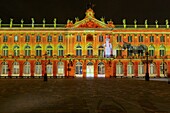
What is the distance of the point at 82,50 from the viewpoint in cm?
6912

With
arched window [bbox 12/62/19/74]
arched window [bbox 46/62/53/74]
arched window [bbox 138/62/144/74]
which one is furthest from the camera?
arched window [bbox 138/62/144/74]

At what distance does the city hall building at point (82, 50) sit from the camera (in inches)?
2707

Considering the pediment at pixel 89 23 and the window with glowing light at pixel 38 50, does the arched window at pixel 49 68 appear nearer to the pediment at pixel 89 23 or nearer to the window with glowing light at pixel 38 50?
the window with glowing light at pixel 38 50

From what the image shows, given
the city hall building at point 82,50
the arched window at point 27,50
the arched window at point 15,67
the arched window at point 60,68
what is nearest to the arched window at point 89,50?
the city hall building at point 82,50

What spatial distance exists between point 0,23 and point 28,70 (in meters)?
14.9

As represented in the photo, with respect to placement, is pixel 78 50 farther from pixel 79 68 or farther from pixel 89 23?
pixel 89 23

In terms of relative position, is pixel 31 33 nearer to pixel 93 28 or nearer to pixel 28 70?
pixel 28 70

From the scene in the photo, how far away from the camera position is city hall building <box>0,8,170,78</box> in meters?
68.8

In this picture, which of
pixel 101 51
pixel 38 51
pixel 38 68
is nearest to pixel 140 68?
pixel 101 51

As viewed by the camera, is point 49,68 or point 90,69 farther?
point 49,68

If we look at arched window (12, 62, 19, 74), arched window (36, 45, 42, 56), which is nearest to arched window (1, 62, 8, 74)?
arched window (12, 62, 19, 74)

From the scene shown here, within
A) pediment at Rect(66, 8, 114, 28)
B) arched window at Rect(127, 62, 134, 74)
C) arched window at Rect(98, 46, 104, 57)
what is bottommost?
arched window at Rect(127, 62, 134, 74)

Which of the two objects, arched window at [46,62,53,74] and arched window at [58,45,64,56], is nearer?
arched window at [46,62,53,74]

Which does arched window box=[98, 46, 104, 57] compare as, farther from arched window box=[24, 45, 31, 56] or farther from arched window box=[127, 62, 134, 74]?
arched window box=[24, 45, 31, 56]
